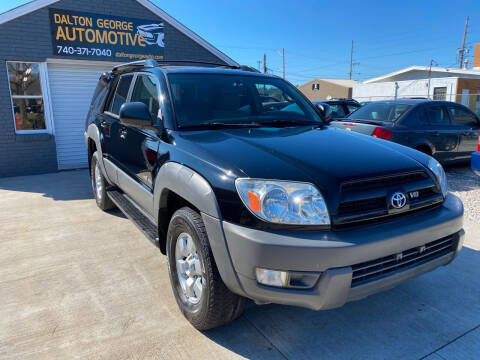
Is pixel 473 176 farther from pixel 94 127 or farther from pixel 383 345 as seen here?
pixel 94 127

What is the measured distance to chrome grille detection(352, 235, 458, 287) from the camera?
211cm

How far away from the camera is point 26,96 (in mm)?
8508

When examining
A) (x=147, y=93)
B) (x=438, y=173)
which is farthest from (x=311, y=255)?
(x=147, y=93)

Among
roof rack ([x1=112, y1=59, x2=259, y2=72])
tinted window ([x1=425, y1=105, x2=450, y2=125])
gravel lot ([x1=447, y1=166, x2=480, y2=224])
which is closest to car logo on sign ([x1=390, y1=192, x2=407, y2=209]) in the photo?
roof rack ([x1=112, y1=59, x2=259, y2=72])

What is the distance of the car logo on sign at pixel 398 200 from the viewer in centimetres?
229

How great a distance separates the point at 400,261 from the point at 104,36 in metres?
9.15

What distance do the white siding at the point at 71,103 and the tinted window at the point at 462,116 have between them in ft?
27.3

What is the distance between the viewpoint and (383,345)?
2457 millimetres

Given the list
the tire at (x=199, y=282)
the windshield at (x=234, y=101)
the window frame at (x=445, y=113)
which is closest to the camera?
the tire at (x=199, y=282)

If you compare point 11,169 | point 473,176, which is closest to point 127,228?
point 11,169

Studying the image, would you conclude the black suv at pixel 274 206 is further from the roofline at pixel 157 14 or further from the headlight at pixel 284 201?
the roofline at pixel 157 14

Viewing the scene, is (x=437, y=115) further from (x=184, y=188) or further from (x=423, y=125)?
(x=184, y=188)

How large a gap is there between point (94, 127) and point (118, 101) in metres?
0.88

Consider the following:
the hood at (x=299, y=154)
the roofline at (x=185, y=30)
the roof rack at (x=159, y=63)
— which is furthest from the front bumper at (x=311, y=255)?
the roofline at (x=185, y=30)
